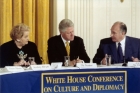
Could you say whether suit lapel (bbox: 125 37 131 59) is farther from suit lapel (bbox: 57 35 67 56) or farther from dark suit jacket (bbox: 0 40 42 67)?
dark suit jacket (bbox: 0 40 42 67)

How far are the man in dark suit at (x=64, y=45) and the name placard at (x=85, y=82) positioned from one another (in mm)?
780

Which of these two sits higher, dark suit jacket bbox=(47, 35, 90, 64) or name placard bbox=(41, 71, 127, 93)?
dark suit jacket bbox=(47, 35, 90, 64)

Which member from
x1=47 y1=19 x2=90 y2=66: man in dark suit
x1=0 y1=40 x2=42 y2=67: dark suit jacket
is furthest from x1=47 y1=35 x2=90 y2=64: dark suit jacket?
x1=0 y1=40 x2=42 y2=67: dark suit jacket

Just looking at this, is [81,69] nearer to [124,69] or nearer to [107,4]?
[124,69]

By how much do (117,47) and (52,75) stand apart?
4.55 ft

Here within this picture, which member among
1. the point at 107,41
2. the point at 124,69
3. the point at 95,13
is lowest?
the point at 124,69

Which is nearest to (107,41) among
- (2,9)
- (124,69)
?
(124,69)

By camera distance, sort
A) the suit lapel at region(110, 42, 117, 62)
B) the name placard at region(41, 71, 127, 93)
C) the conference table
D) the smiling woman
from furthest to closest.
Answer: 1. the suit lapel at region(110, 42, 117, 62)
2. the smiling woman
3. the name placard at region(41, 71, 127, 93)
4. the conference table

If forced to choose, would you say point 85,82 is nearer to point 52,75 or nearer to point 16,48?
point 52,75

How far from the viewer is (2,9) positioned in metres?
5.17

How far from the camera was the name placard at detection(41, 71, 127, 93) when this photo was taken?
3.71 meters

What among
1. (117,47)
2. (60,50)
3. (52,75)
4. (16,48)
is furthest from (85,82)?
(117,47)

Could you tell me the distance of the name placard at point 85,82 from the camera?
12.2ft

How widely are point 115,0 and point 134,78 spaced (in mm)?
2360
